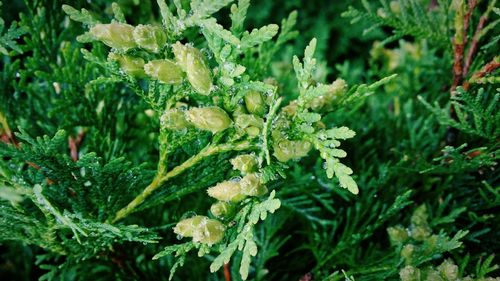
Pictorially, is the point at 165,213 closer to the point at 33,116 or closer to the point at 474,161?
the point at 33,116

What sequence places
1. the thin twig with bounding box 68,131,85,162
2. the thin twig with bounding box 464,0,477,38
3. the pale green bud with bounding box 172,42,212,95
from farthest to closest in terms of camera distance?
1. the thin twig with bounding box 68,131,85,162
2. the thin twig with bounding box 464,0,477,38
3. the pale green bud with bounding box 172,42,212,95

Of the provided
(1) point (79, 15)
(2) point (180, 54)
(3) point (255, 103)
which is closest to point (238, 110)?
(3) point (255, 103)

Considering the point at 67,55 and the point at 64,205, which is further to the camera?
the point at 67,55

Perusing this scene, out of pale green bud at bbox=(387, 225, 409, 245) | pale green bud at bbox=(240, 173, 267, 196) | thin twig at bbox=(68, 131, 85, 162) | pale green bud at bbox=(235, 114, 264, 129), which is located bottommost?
pale green bud at bbox=(387, 225, 409, 245)

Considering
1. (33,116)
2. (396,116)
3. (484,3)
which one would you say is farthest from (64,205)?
(484,3)

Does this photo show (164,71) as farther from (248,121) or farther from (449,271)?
(449,271)

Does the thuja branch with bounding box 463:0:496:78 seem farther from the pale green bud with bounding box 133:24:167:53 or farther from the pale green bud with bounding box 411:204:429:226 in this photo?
the pale green bud with bounding box 133:24:167:53

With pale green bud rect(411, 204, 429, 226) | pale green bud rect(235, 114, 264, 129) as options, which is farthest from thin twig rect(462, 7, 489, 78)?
pale green bud rect(235, 114, 264, 129)
